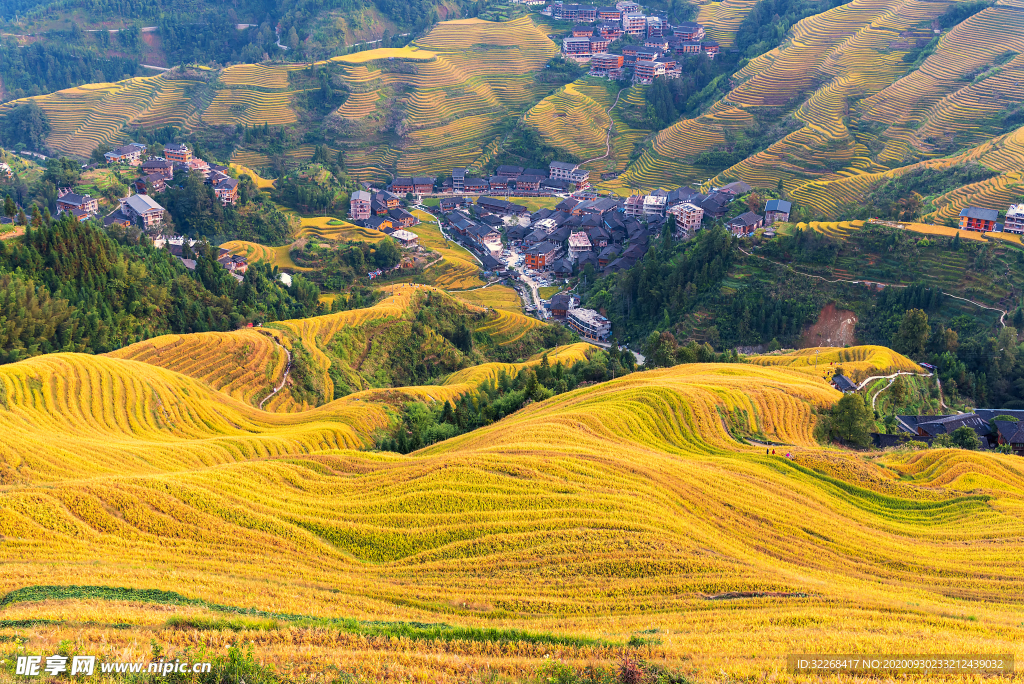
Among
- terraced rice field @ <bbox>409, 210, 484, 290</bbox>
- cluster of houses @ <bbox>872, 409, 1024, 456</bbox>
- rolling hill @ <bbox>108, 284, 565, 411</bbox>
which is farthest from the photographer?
terraced rice field @ <bbox>409, 210, 484, 290</bbox>

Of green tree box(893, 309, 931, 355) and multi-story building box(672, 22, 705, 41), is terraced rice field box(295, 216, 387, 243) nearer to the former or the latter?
green tree box(893, 309, 931, 355)

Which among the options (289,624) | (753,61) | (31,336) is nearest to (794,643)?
(289,624)

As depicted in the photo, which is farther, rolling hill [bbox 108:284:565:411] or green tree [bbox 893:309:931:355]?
green tree [bbox 893:309:931:355]

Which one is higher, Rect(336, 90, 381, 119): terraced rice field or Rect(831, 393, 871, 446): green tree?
Rect(336, 90, 381, 119): terraced rice field

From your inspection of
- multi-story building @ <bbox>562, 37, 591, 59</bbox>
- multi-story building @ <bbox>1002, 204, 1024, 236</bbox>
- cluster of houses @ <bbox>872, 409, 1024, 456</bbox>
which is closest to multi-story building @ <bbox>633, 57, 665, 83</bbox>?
multi-story building @ <bbox>562, 37, 591, 59</bbox>

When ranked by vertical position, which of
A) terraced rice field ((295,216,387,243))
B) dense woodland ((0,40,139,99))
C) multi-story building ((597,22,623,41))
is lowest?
terraced rice field ((295,216,387,243))

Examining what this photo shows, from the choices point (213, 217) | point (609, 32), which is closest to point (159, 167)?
point (213, 217)

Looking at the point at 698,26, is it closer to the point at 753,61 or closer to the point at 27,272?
the point at 753,61
